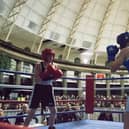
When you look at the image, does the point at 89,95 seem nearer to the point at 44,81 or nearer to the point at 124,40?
Result: the point at 44,81

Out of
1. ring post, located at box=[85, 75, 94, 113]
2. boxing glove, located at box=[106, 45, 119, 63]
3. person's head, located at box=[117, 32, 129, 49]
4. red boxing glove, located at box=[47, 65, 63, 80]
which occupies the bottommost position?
ring post, located at box=[85, 75, 94, 113]

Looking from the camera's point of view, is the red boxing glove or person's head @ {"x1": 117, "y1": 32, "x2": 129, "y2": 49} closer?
person's head @ {"x1": 117, "y1": 32, "x2": 129, "y2": 49}

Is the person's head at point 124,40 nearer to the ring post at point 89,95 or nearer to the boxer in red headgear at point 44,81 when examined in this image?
the boxer in red headgear at point 44,81

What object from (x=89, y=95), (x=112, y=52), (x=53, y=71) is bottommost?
(x=89, y=95)

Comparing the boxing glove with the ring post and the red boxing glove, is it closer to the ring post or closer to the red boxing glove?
the red boxing glove

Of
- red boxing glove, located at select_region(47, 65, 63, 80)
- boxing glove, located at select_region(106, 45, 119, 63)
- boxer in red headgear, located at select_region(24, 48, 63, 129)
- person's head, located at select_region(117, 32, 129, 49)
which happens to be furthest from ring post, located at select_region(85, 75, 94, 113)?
person's head, located at select_region(117, 32, 129, 49)

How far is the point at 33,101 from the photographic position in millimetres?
3961

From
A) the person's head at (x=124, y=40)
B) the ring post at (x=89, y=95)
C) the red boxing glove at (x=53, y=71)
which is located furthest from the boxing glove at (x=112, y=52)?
the ring post at (x=89, y=95)

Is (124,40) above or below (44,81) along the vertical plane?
above

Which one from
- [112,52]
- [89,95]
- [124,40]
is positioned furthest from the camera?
[89,95]

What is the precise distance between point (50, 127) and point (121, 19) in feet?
73.8

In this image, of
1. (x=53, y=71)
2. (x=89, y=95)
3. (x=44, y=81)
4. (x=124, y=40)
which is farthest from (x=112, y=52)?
(x=89, y=95)

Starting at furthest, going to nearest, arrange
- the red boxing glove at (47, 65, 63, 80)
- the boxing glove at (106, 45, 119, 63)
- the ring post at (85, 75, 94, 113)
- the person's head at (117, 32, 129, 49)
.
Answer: the ring post at (85, 75, 94, 113) < the red boxing glove at (47, 65, 63, 80) < the boxing glove at (106, 45, 119, 63) < the person's head at (117, 32, 129, 49)

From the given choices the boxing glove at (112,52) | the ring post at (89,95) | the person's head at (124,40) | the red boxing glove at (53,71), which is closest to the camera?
the person's head at (124,40)
